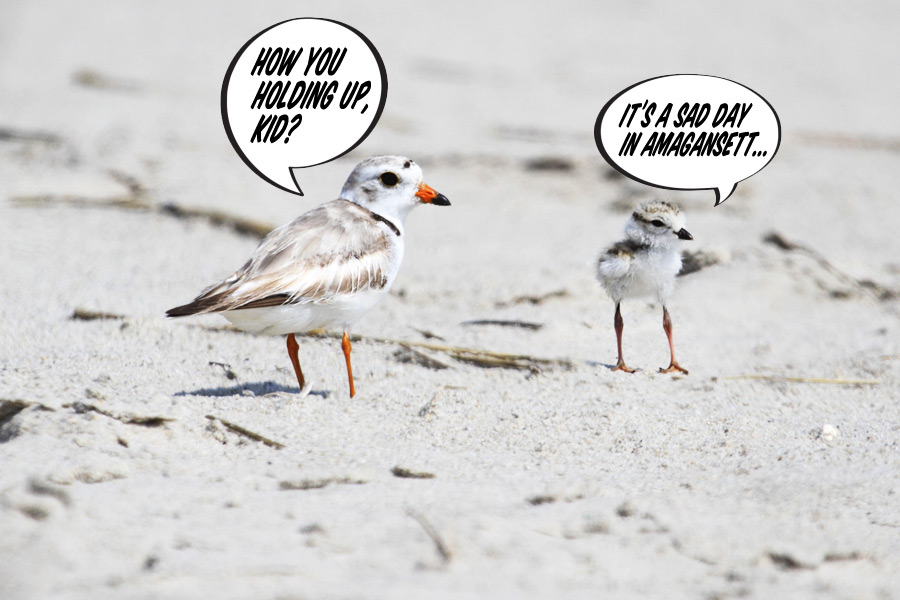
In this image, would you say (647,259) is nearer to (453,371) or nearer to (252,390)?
(453,371)

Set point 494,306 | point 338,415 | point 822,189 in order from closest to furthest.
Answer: point 338,415 → point 494,306 → point 822,189

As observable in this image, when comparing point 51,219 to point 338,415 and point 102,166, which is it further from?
point 338,415

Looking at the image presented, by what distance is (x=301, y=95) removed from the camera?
5.28 m

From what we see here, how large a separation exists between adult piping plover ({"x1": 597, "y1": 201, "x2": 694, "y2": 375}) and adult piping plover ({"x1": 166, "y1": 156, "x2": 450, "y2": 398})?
3.18 feet

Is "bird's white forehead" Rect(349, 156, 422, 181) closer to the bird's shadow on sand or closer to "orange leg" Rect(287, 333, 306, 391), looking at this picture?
"orange leg" Rect(287, 333, 306, 391)

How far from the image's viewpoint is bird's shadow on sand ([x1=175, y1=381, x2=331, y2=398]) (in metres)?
3.77

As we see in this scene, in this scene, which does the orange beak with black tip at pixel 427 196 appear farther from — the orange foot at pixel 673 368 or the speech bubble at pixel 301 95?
the orange foot at pixel 673 368

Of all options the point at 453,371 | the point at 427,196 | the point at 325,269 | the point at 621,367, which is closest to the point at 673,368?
the point at 621,367

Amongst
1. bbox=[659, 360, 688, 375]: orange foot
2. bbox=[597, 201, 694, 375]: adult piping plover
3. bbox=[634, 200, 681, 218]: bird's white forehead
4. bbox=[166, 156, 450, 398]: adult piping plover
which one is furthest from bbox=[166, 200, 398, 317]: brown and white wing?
bbox=[659, 360, 688, 375]: orange foot

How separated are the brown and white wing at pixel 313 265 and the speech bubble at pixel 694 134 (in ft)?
5.48

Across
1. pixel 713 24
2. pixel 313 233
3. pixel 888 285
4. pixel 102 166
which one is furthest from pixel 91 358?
pixel 713 24

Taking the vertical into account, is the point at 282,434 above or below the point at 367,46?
below

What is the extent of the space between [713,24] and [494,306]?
8.65 m

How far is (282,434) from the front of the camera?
11.1 ft
